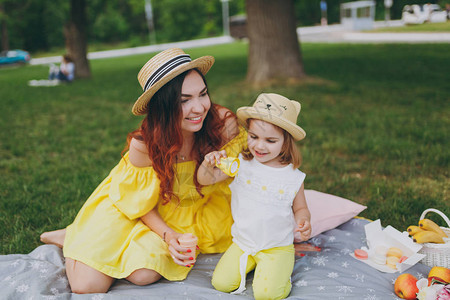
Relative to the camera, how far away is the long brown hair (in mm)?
2090

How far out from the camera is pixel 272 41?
7262mm

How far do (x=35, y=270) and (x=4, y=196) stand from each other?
1.46 m

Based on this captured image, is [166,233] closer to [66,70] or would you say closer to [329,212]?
[329,212]

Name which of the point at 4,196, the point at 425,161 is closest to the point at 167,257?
the point at 4,196

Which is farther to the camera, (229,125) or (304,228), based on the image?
(229,125)

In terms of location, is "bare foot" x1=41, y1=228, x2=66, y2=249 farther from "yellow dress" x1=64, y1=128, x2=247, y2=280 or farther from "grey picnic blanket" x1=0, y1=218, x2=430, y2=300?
"yellow dress" x1=64, y1=128, x2=247, y2=280

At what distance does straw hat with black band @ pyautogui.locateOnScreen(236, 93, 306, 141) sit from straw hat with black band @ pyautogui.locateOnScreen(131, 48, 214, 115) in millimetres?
373

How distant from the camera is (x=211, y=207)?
2555 millimetres

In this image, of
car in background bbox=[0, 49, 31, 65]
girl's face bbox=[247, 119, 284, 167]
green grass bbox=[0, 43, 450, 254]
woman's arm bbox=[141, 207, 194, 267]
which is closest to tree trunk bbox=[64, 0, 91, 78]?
green grass bbox=[0, 43, 450, 254]

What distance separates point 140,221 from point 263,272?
2.59 feet

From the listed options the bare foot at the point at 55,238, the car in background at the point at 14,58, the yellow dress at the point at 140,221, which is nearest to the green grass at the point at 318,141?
the bare foot at the point at 55,238

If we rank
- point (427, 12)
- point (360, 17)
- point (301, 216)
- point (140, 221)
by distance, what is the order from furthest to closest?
point (360, 17)
point (427, 12)
point (140, 221)
point (301, 216)

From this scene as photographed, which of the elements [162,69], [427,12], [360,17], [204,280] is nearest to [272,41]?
[427,12]

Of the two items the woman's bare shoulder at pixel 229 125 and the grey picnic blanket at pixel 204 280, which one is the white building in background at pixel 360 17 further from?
the grey picnic blanket at pixel 204 280
